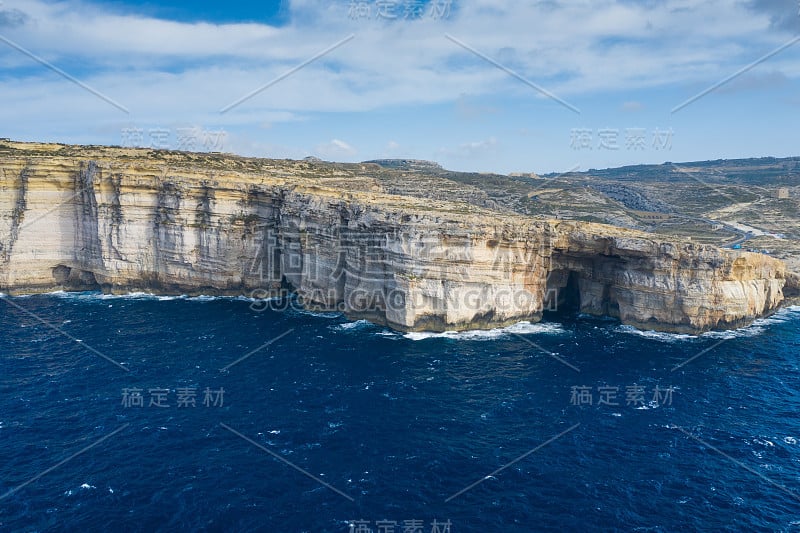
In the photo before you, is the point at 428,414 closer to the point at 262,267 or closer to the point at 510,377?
the point at 510,377

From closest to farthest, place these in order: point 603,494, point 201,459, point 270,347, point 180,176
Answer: point 603,494 < point 201,459 < point 270,347 < point 180,176

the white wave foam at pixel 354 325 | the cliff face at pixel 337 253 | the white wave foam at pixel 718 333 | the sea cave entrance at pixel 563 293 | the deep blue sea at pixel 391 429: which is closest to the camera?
the deep blue sea at pixel 391 429

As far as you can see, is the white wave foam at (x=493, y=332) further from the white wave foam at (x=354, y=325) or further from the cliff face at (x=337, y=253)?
the white wave foam at (x=354, y=325)

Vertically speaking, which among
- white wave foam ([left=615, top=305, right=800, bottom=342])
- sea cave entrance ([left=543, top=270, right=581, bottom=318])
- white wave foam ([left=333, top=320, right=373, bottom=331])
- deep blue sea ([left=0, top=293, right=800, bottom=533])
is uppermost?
sea cave entrance ([left=543, top=270, right=581, bottom=318])

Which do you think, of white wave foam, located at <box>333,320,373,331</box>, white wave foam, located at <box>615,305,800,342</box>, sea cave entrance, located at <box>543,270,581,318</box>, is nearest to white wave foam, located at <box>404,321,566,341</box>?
white wave foam, located at <box>333,320,373,331</box>

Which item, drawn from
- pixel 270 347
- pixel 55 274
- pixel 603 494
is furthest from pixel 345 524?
pixel 55 274

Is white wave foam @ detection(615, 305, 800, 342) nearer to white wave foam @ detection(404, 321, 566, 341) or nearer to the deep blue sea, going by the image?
the deep blue sea

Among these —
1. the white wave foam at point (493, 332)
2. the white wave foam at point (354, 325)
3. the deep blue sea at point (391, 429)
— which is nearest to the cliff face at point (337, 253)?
the white wave foam at point (354, 325)
